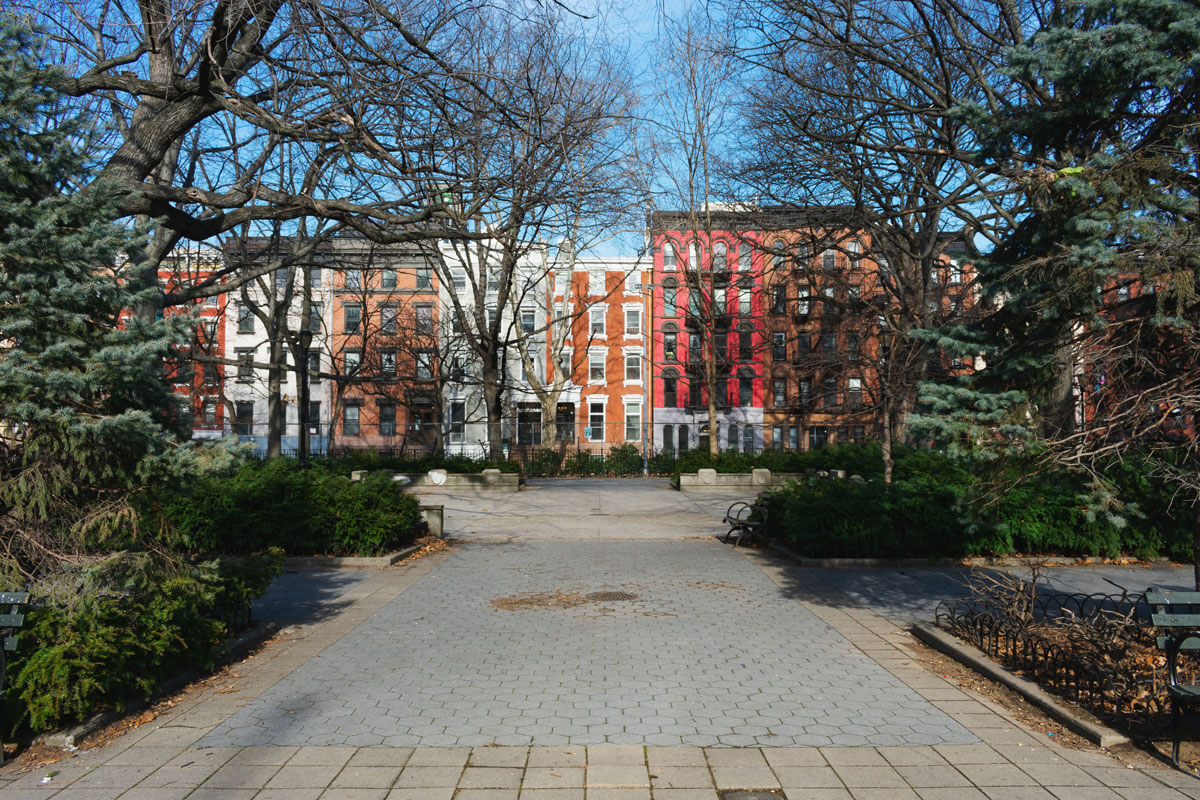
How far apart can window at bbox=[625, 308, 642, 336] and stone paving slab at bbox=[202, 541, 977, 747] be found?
40.5 metres

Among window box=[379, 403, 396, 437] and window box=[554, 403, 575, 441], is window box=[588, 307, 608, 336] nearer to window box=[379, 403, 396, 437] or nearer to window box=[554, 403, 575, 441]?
Answer: window box=[554, 403, 575, 441]

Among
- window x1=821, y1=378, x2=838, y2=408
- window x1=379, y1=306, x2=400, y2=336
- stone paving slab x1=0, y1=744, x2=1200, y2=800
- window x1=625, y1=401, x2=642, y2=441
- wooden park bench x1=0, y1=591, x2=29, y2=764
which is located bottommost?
stone paving slab x1=0, y1=744, x2=1200, y2=800

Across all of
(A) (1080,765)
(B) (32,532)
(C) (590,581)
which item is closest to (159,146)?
(B) (32,532)

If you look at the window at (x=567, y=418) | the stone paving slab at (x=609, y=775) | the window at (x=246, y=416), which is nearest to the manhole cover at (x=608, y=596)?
the stone paving slab at (x=609, y=775)

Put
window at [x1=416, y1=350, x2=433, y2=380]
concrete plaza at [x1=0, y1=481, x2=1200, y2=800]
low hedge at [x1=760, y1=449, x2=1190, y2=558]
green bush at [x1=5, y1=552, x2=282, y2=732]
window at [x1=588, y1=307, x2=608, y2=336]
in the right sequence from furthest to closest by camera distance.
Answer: window at [x1=588, y1=307, x2=608, y2=336], window at [x1=416, y1=350, x2=433, y2=380], low hedge at [x1=760, y1=449, x2=1190, y2=558], green bush at [x1=5, y1=552, x2=282, y2=732], concrete plaza at [x1=0, y1=481, x2=1200, y2=800]

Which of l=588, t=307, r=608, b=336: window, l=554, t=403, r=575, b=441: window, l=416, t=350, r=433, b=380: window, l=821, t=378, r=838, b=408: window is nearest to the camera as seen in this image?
l=416, t=350, r=433, b=380: window

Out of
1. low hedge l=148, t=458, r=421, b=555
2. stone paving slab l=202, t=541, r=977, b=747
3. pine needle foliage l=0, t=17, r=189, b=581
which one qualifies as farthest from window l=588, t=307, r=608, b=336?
pine needle foliage l=0, t=17, r=189, b=581

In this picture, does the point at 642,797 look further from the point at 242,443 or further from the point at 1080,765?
the point at 242,443

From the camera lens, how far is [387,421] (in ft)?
164

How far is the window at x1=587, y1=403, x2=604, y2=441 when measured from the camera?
49375 mm

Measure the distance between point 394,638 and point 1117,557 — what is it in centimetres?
1115

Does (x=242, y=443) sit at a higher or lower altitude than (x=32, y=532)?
higher

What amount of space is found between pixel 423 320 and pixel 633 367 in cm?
1385

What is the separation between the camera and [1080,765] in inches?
181
